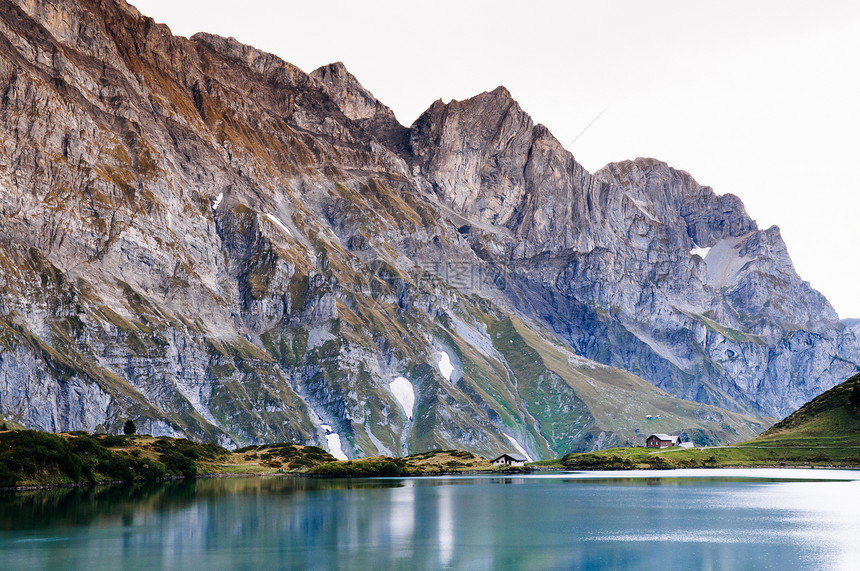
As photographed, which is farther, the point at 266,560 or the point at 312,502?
the point at 312,502

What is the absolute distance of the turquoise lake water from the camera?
73562 mm

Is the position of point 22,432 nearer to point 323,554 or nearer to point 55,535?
point 55,535

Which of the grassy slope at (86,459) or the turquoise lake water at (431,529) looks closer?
the turquoise lake water at (431,529)

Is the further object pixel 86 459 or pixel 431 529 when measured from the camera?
pixel 86 459

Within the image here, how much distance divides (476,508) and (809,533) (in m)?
44.2

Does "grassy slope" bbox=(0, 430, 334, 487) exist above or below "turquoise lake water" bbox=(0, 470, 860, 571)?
above

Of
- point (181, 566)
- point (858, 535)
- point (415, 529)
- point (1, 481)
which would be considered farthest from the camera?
point (1, 481)

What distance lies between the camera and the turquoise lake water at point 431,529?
241 ft

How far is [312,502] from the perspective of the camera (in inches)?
4953

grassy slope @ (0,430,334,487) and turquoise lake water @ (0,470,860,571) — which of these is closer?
turquoise lake water @ (0,470,860,571)

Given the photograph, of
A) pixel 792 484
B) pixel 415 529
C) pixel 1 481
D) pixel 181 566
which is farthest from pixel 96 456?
pixel 792 484

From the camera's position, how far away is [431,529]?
3713 inches

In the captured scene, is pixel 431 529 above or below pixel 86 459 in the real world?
below

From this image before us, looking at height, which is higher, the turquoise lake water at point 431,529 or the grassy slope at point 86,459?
the grassy slope at point 86,459
